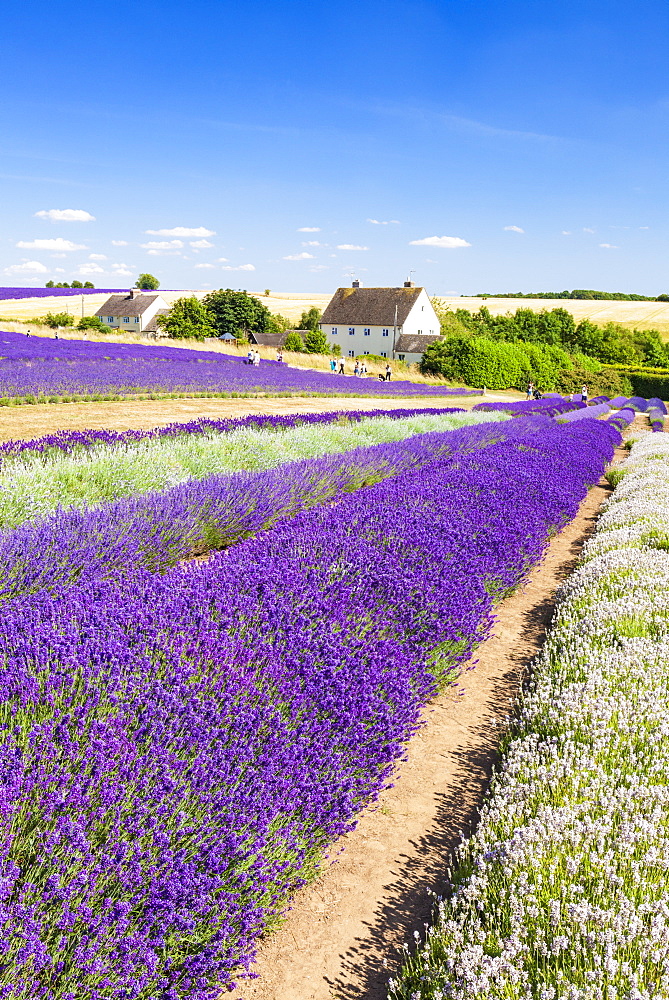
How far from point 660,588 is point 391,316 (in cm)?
4894

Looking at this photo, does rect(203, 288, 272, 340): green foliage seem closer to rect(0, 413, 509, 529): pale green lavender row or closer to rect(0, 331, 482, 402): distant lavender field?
rect(0, 331, 482, 402): distant lavender field

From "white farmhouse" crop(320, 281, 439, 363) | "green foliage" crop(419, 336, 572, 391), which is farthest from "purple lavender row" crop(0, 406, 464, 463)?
"white farmhouse" crop(320, 281, 439, 363)

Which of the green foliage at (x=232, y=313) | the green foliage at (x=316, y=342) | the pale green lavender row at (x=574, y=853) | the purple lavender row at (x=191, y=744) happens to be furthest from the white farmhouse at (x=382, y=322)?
the pale green lavender row at (x=574, y=853)

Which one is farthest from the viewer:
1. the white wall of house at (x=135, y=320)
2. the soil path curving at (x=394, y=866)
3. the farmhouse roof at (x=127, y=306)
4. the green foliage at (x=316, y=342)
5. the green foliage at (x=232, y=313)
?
the farmhouse roof at (x=127, y=306)

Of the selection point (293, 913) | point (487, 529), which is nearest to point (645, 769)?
point (293, 913)

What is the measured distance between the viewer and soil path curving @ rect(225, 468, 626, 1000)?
6.82ft

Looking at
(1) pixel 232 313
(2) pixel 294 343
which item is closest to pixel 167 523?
(2) pixel 294 343

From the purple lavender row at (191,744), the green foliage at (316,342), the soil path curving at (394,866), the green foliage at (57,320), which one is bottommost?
the soil path curving at (394,866)

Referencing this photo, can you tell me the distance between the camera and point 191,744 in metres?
2.07

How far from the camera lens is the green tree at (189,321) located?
53.3m

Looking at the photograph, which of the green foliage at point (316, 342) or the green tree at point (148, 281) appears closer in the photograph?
the green foliage at point (316, 342)

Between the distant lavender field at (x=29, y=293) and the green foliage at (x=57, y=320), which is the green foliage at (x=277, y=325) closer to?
the green foliage at (x=57, y=320)

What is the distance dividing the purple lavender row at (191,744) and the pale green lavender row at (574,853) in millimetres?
542

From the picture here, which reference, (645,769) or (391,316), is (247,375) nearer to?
(645,769)
